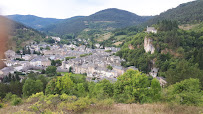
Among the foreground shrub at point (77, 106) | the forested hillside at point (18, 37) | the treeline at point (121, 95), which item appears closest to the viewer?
the forested hillside at point (18, 37)

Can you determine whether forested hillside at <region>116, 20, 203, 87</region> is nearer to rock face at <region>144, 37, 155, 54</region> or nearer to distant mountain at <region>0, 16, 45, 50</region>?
rock face at <region>144, 37, 155, 54</region>

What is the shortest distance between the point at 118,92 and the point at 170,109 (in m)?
5.18

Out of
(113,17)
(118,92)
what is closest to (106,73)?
(118,92)

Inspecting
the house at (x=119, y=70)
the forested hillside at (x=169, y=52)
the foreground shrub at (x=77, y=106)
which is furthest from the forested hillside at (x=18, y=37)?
the forested hillside at (x=169, y=52)

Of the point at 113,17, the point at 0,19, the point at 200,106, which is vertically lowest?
the point at 200,106

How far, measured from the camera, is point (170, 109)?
331 inches

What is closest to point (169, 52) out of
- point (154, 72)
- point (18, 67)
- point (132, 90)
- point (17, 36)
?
point (154, 72)

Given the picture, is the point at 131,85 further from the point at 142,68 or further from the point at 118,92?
the point at 142,68

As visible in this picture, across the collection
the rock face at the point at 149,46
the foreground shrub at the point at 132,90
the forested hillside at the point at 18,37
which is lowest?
the foreground shrub at the point at 132,90

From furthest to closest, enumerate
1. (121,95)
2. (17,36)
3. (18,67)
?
(18,67)
(17,36)
(121,95)

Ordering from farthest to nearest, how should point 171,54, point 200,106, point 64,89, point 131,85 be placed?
1. point 171,54
2. point 64,89
3. point 131,85
4. point 200,106

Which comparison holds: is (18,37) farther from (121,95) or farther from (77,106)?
(77,106)

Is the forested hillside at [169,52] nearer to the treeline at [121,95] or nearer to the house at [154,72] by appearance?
the house at [154,72]

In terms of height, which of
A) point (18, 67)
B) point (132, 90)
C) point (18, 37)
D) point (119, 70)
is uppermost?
point (18, 37)
